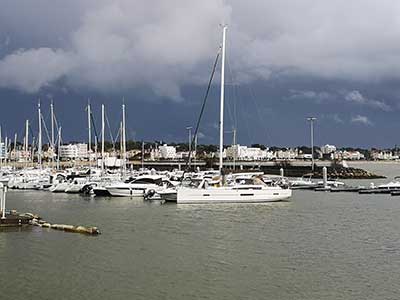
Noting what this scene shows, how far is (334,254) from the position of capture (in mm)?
27250

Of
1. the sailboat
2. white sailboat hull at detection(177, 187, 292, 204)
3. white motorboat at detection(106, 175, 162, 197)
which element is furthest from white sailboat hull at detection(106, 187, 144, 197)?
white sailboat hull at detection(177, 187, 292, 204)

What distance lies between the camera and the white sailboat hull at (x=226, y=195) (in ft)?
169

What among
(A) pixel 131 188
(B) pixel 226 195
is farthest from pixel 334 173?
(B) pixel 226 195

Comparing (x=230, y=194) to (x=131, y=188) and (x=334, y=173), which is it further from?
(x=334, y=173)

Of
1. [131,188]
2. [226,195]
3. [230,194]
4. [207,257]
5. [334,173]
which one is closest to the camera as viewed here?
[207,257]

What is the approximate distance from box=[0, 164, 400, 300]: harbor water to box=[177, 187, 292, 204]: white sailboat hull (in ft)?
17.6

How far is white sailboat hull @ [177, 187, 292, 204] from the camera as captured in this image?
5141cm

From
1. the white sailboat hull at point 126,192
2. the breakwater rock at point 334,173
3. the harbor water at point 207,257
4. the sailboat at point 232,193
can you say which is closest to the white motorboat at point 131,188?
the white sailboat hull at point 126,192

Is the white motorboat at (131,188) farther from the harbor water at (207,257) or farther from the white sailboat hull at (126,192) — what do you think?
the harbor water at (207,257)

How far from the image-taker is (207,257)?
26.5 metres

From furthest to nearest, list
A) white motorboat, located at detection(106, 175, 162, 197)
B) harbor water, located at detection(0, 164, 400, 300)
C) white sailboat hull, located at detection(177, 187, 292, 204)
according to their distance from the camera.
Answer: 1. white motorboat, located at detection(106, 175, 162, 197)
2. white sailboat hull, located at detection(177, 187, 292, 204)
3. harbor water, located at detection(0, 164, 400, 300)

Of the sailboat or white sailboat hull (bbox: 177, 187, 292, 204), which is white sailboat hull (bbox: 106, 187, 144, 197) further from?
white sailboat hull (bbox: 177, 187, 292, 204)

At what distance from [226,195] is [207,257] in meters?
25.7

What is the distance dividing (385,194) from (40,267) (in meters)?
51.4
